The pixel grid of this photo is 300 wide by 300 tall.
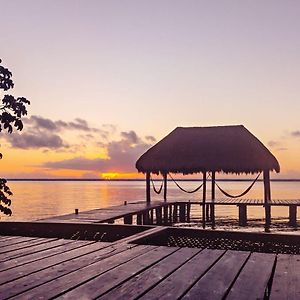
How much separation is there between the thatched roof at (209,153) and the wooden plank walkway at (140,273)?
17.9 meters

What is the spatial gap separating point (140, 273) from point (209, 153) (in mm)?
19526

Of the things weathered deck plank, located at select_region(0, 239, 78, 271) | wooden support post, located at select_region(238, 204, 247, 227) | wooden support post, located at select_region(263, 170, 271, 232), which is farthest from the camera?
wooden support post, located at select_region(238, 204, 247, 227)

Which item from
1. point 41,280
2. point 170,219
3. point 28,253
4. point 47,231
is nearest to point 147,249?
point 28,253

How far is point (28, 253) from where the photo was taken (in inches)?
194

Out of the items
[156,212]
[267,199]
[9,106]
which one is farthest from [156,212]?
[9,106]

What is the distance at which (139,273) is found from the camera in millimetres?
3938

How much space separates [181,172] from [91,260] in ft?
63.8

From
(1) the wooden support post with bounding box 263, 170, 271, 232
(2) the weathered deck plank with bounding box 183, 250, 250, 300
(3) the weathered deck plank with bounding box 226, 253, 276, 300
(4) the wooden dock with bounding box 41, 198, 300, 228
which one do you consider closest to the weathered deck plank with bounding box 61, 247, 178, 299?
(2) the weathered deck plank with bounding box 183, 250, 250, 300

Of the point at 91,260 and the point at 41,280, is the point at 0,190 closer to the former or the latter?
the point at 91,260

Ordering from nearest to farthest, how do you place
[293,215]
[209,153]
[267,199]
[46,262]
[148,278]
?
[148,278]
[46,262]
[267,199]
[209,153]
[293,215]

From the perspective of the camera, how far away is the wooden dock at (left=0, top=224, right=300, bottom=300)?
329 cm

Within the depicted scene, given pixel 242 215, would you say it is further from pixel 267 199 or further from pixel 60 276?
pixel 60 276

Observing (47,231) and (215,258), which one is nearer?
(215,258)

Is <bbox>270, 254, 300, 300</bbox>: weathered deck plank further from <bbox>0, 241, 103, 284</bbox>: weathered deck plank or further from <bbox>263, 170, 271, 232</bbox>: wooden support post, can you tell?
<bbox>263, 170, 271, 232</bbox>: wooden support post
